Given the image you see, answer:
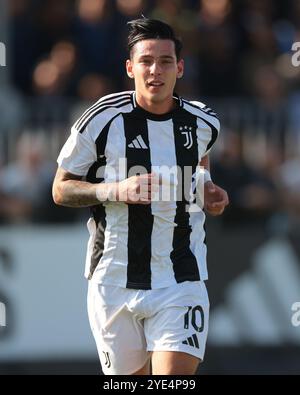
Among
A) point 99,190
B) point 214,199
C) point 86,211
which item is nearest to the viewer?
point 99,190

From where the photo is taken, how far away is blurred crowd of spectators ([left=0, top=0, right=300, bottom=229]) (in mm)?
12812

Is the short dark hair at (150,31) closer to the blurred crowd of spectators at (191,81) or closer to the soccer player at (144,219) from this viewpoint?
the soccer player at (144,219)

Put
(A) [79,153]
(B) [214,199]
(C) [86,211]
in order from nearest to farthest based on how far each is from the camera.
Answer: (A) [79,153] < (B) [214,199] < (C) [86,211]

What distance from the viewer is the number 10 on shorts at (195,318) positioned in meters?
7.20

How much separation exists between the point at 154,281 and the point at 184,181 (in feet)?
2.02

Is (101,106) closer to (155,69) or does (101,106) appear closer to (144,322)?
(155,69)

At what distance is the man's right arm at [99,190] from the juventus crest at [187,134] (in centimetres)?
58

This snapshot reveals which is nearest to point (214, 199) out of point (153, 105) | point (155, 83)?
point (153, 105)

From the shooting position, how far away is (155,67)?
717 centimetres

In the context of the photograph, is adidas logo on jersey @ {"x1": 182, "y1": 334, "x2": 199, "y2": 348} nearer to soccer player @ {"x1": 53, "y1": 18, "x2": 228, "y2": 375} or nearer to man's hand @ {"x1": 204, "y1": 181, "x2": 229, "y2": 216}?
soccer player @ {"x1": 53, "y1": 18, "x2": 228, "y2": 375}

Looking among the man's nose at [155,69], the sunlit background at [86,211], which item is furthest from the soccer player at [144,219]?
the sunlit background at [86,211]

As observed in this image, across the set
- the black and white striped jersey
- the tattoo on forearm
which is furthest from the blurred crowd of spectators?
the tattoo on forearm

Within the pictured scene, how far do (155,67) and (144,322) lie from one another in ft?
4.87
